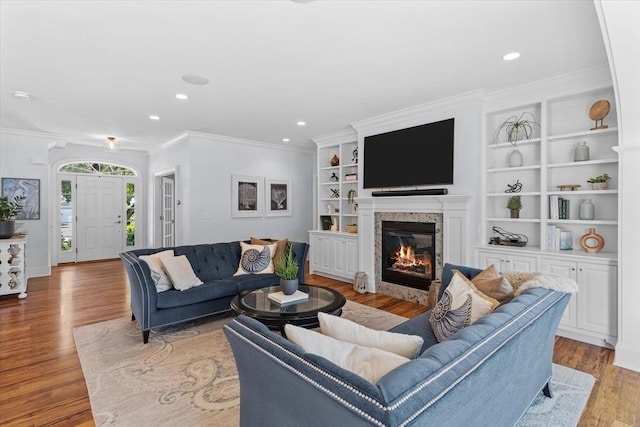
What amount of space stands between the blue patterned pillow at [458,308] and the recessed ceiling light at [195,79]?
119 inches

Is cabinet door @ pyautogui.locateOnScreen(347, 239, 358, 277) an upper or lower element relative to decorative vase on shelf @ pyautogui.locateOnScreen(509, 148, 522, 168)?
lower

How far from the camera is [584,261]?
10.2 feet

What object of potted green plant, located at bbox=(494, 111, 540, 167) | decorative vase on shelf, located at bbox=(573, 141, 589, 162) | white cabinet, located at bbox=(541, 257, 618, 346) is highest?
potted green plant, located at bbox=(494, 111, 540, 167)

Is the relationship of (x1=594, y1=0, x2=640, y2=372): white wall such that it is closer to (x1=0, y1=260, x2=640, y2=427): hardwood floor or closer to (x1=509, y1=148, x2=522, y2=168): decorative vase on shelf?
(x1=0, y1=260, x2=640, y2=427): hardwood floor

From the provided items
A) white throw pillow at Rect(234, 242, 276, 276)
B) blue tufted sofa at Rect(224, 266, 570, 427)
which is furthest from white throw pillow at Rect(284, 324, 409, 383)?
white throw pillow at Rect(234, 242, 276, 276)

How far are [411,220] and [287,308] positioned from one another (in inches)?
97.0

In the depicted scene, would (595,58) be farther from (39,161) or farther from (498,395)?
(39,161)

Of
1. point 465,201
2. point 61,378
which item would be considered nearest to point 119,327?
point 61,378

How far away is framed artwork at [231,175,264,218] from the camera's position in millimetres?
6309

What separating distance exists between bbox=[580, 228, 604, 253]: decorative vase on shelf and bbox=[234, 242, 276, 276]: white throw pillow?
134 inches

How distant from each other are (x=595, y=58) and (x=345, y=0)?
7.93 feet

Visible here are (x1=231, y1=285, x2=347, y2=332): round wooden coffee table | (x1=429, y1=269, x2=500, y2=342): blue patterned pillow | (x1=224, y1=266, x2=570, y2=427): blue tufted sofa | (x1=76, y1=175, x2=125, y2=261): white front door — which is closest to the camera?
(x1=224, y1=266, x2=570, y2=427): blue tufted sofa

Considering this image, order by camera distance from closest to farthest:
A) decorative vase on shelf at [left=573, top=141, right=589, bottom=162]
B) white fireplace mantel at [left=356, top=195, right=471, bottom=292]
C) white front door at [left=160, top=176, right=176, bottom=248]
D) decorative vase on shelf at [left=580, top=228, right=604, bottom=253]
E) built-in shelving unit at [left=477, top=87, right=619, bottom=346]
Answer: built-in shelving unit at [left=477, top=87, right=619, bottom=346] < decorative vase on shelf at [left=580, top=228, right=604, bottom=253] < decorative vase on shelf at [left=573, top=141, right=589, bottom=162] < white fireplace mantel at [left=356, top=195, right=471, bottom=292] < white front door at [left=160, top=176, right=176, bottom=248]

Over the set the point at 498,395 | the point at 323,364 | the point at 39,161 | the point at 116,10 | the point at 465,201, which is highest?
the point at 116,10
